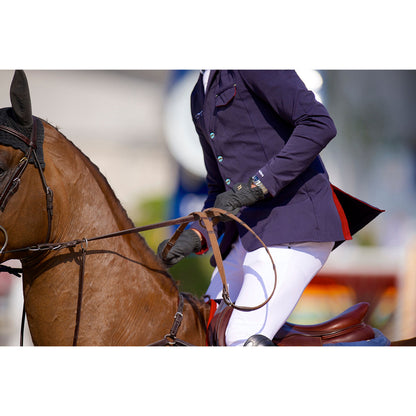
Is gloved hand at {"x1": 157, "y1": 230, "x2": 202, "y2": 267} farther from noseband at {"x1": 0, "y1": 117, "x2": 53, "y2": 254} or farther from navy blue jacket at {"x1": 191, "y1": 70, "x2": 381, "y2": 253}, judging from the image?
noseband at {"x1": 0, "y1": 117, "x2": 53, "y2": 254}

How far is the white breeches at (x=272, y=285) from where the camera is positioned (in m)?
1.76

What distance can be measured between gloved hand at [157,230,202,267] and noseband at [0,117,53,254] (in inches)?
21.5

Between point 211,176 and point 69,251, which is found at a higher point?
point 211,176

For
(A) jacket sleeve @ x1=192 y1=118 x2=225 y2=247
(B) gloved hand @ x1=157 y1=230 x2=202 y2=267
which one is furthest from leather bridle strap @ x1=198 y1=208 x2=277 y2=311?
(A) jacket sleeve @ x1=192 y1=118 x2=225 y2=247

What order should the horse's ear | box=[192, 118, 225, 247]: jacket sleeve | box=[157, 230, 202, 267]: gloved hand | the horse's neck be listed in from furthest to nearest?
box=[192, 118, 225, 247]: jacket sleeve
box=[157, 230, 202, 267]: gloved hand
the horse's neck
the horse's ear

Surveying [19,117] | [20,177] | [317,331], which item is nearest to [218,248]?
[317,331]

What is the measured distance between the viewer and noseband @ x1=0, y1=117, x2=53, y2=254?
5.03 ft

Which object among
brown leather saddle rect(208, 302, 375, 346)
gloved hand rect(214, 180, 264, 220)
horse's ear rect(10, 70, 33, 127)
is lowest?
brown leather saddle rect(208, 302, 375, 346)

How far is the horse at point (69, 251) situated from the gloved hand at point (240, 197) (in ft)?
1.35

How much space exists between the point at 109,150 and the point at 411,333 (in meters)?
3.93

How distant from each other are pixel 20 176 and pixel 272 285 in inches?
40.7

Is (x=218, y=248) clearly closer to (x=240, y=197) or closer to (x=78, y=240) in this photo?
(x=240, y=197)

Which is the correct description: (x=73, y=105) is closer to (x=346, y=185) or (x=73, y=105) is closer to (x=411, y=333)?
(x=346, y=185)

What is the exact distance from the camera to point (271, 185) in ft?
5.86
